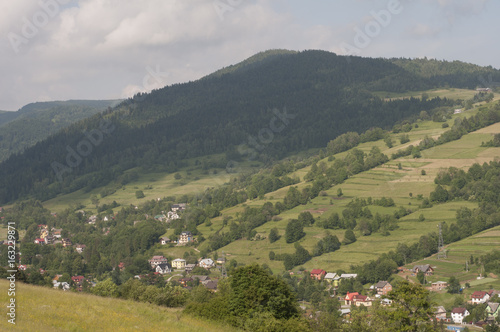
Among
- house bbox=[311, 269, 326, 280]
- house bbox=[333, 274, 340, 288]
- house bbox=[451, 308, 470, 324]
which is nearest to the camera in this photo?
house bbox=[451, 308, 470, 324]

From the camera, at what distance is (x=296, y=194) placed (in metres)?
139

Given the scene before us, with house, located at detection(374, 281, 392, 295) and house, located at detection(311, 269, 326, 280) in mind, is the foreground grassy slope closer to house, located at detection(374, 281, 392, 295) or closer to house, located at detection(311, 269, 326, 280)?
house, located at detection(374, 281, 392, 295)

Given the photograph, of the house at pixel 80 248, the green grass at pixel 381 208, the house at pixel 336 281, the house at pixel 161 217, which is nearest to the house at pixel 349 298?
the house at pixel 336 281

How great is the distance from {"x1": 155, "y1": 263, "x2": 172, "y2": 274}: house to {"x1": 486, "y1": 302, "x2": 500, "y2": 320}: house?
63795mm

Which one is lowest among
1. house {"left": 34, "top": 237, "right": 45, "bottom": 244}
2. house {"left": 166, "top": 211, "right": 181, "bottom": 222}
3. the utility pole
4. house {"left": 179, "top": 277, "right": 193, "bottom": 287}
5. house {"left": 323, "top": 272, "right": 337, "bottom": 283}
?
house {"left": 179, "top": 277, "right": 193, "bottom": 287}

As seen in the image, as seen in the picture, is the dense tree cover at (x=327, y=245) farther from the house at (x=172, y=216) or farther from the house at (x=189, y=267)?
the house at (x=172, y=216)

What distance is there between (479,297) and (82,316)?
2343 inches

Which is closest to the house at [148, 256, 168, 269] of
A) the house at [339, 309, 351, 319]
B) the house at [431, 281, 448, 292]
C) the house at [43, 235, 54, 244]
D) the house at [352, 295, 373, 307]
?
the house at [43, 235, 54, 244]

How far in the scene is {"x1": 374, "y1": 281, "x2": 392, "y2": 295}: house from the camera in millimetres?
81188

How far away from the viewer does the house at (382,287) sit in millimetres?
81188

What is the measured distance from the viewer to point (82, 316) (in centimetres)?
2744

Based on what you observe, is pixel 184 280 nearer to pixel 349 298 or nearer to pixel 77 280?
pixel 77 280

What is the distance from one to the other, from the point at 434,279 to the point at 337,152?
342ft

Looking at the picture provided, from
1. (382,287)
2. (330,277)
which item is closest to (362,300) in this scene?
(382,287)
